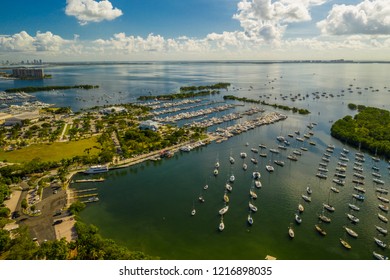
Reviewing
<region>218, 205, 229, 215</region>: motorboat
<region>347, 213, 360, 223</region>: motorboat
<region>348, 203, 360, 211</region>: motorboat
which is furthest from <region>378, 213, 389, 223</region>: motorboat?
<region>218, 205, 229, 215</region>: motorboat

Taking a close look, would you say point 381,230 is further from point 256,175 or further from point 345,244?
point 256,175

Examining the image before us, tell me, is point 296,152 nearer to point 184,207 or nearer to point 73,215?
point 184,207

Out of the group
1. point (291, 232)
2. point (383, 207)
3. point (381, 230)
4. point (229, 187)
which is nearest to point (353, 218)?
point (381, 230)

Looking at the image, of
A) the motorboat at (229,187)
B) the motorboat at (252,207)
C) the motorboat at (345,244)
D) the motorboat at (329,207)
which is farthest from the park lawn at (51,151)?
the motorboat at (345,244)

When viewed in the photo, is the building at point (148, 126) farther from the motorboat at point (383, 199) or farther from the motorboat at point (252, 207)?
the motorboat at point (383, 199)

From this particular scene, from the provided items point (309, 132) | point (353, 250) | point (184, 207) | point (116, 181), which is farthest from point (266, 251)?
point (309, 132)

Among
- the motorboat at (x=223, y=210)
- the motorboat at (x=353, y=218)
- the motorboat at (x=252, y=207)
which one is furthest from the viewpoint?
the motorboat at (x=252, y=207)
